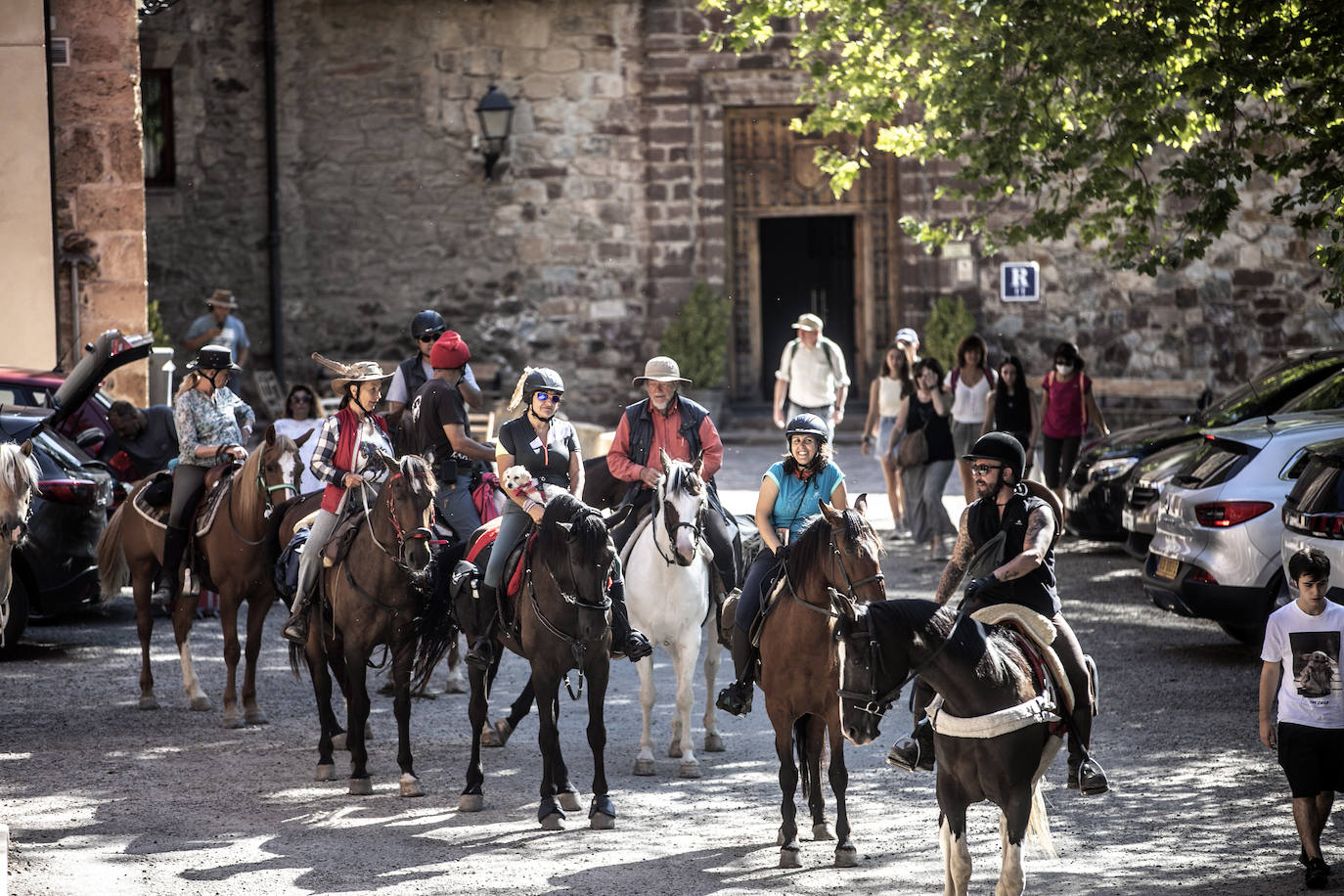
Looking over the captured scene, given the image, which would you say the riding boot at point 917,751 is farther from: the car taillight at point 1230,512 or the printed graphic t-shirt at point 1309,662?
the car taillight at point 1230,512

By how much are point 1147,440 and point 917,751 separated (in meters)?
10.1

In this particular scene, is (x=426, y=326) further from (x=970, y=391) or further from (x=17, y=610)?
(x=970, y=391)

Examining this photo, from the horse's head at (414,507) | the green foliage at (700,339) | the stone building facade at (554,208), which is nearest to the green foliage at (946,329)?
the stone building facade at (554,208)

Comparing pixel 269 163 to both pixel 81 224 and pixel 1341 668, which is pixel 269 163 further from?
pixel 1341 668

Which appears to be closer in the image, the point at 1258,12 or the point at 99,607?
the point at 1258,12

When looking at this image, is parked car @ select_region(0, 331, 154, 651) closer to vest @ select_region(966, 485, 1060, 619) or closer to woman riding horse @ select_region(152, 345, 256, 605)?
woman riding horse @ select_region(152, 345, 256, 605)

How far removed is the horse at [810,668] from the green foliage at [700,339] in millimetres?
16281

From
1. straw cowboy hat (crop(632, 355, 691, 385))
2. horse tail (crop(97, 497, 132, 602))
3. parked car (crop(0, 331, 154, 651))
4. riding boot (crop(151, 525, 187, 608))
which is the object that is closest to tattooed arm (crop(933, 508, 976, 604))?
straw cowboy hat (crop(632, 355, 691, 385))

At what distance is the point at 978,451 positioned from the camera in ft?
24.3

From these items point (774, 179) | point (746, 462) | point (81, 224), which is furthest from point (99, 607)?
point (774, 179)

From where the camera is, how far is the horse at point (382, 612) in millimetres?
9031

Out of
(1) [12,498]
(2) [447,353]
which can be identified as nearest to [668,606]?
(2) [447,353]

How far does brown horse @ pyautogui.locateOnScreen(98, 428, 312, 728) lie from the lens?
36.3 feet

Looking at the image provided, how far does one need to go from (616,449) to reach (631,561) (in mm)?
771
